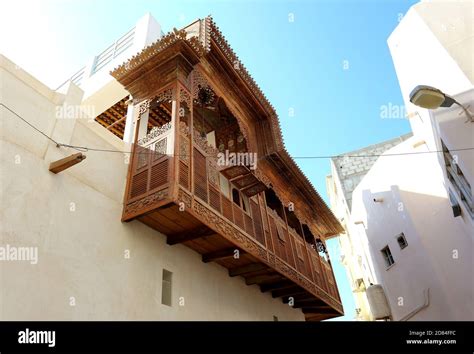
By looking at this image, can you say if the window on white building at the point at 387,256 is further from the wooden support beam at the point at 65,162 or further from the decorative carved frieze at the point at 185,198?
the wooden support beam at the point at 65,162

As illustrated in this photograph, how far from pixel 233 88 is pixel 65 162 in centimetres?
586

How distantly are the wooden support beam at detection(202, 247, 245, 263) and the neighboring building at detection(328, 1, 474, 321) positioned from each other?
547 cm

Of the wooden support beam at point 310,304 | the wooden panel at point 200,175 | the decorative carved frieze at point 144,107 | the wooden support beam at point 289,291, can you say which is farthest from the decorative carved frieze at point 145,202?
the wooden support beam at point 310,304

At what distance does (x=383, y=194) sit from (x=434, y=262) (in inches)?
172

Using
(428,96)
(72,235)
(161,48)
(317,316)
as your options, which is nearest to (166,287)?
(72,235)

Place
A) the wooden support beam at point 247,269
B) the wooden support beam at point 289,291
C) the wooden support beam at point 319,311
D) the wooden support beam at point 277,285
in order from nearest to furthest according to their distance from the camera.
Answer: the wooden support beam at point 247,269, the wooden support beam at point 277,285, the wooden support beam at point 289,291, the wooden support beam at point 319,311

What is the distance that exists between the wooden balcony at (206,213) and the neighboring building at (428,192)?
4.82 m

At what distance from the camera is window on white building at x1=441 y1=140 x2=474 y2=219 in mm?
9038

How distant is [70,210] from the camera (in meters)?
6.80

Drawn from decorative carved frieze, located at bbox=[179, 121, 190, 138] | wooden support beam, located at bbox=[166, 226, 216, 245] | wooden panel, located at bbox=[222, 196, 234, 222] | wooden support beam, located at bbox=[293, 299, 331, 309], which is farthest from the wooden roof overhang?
wooden support beam, located at bbox=[166, 226, 216, 245]

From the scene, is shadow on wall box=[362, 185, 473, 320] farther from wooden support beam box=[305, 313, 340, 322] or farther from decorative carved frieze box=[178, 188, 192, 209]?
decorative carved frieze box=[178, 188, 192, 209]

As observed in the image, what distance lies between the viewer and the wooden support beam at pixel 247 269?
974 centimetres

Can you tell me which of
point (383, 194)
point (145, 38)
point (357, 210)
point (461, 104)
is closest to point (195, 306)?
point (461, 104)
